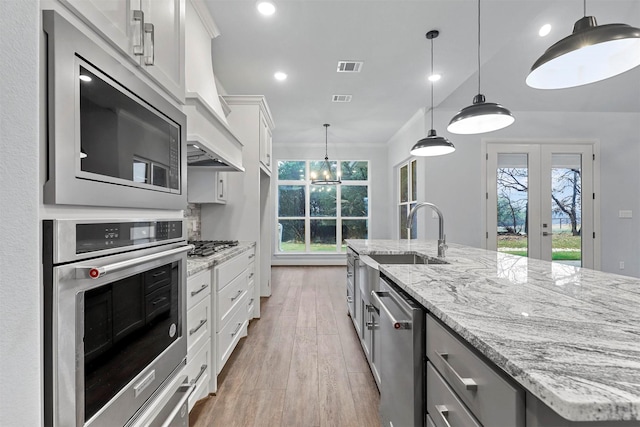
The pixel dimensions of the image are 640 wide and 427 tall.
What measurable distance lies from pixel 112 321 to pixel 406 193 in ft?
19.4

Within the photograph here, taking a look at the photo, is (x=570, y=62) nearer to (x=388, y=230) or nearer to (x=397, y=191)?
(x=397, y=191)

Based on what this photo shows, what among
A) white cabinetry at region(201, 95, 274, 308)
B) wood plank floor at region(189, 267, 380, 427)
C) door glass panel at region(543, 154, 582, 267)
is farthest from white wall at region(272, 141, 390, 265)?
wood plank floor at region(189, 267, 380, 427)

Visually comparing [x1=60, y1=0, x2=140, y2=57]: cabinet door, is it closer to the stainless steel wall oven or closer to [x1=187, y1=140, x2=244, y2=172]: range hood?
the stainless steel wall oven

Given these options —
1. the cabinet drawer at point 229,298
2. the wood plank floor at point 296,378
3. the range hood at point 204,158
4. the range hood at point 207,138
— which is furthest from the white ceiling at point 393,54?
the wood plank floor at point 296,378

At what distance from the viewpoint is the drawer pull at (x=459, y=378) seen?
74cm

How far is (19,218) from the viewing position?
57 centimetres

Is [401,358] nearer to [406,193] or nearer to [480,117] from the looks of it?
[480,117]

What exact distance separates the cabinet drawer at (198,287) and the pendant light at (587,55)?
2034mm

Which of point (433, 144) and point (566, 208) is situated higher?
point (433, 144)

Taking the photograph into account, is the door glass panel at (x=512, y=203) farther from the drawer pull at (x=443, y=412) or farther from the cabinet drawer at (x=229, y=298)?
the drawer pull at (x=443, y=412)

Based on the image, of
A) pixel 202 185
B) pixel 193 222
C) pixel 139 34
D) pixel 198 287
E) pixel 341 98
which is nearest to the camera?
pixel 139 34

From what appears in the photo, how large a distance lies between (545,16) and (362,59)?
2002 millimetres

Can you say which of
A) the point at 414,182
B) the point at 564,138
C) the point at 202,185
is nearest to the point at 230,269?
the point at 202,185

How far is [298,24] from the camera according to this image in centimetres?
278
